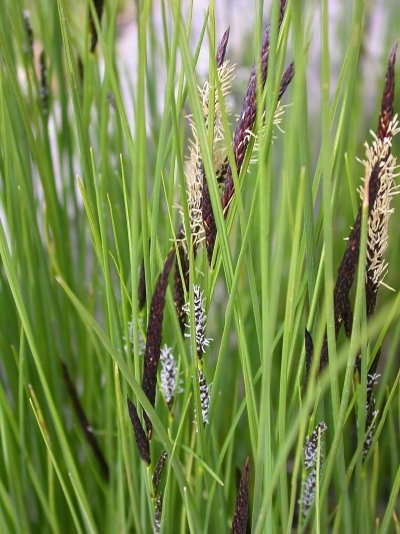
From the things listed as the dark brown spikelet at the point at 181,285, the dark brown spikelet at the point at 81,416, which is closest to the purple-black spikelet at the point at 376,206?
the dark brown spikelet at the point at 181,285

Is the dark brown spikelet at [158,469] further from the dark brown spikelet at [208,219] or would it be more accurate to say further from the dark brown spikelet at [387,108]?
the dark brown spikelet at [387,108]

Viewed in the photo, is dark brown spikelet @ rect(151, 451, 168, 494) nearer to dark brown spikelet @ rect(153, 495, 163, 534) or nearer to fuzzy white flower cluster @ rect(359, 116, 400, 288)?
dark brown spikelet @ rect(153, 495, 163, 534)

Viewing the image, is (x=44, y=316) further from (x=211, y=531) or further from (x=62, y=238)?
(x=211, y=531)

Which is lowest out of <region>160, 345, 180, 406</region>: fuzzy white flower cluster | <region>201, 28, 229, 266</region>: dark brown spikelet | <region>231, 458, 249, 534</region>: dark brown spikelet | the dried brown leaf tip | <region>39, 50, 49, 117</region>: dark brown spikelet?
<region>231, 458, 249, 534</region>: dark brown spikelet

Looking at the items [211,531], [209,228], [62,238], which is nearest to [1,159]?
[62,238]

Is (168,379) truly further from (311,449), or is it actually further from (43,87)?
(43,87)

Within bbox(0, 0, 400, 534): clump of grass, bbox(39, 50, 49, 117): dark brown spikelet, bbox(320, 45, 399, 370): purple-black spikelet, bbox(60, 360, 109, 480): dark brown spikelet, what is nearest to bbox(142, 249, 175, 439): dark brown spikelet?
bbox(0, 0, 400, 534): clump of grass
